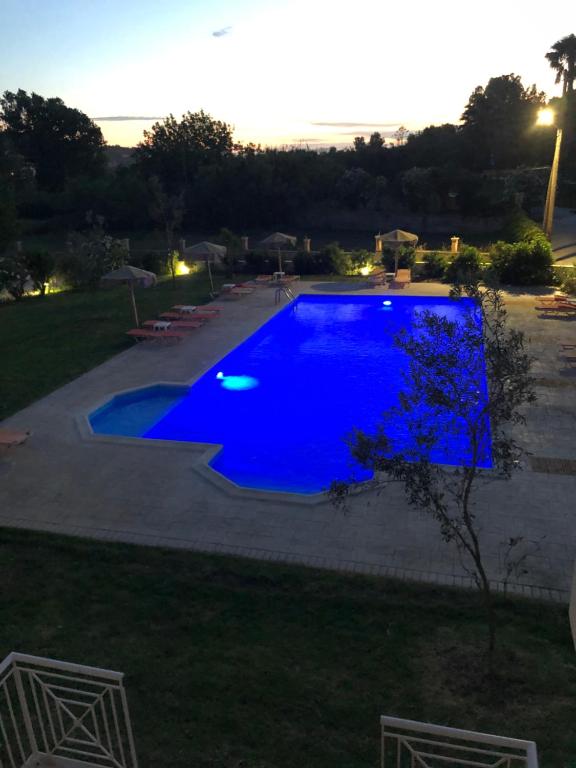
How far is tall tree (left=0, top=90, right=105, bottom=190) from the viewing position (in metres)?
76.6

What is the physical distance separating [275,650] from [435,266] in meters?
26.4

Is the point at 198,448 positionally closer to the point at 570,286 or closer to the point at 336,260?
the point at 570,286

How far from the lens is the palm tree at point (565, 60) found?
65.6 metres

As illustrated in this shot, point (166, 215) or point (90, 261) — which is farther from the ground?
point (166, 215)

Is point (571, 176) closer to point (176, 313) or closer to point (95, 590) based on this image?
point (176, 313)

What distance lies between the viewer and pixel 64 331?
68.4ft

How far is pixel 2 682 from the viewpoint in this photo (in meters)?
4.48

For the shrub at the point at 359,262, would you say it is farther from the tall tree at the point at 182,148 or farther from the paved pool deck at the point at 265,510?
the tall tree at the point at 182,148

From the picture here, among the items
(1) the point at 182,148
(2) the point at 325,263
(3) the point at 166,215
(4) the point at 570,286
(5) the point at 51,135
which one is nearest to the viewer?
(4) the point at 570,286

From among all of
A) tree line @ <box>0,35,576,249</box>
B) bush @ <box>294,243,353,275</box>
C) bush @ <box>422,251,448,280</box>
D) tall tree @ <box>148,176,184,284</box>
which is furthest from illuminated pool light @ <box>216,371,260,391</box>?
tree line @ <box>0,35,576,249</box>

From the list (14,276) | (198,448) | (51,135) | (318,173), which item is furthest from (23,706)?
(51,135)

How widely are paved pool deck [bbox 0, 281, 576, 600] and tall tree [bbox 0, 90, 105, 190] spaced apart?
7463cm

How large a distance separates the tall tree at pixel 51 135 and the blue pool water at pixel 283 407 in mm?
68194

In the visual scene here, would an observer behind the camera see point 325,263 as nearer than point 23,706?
No
